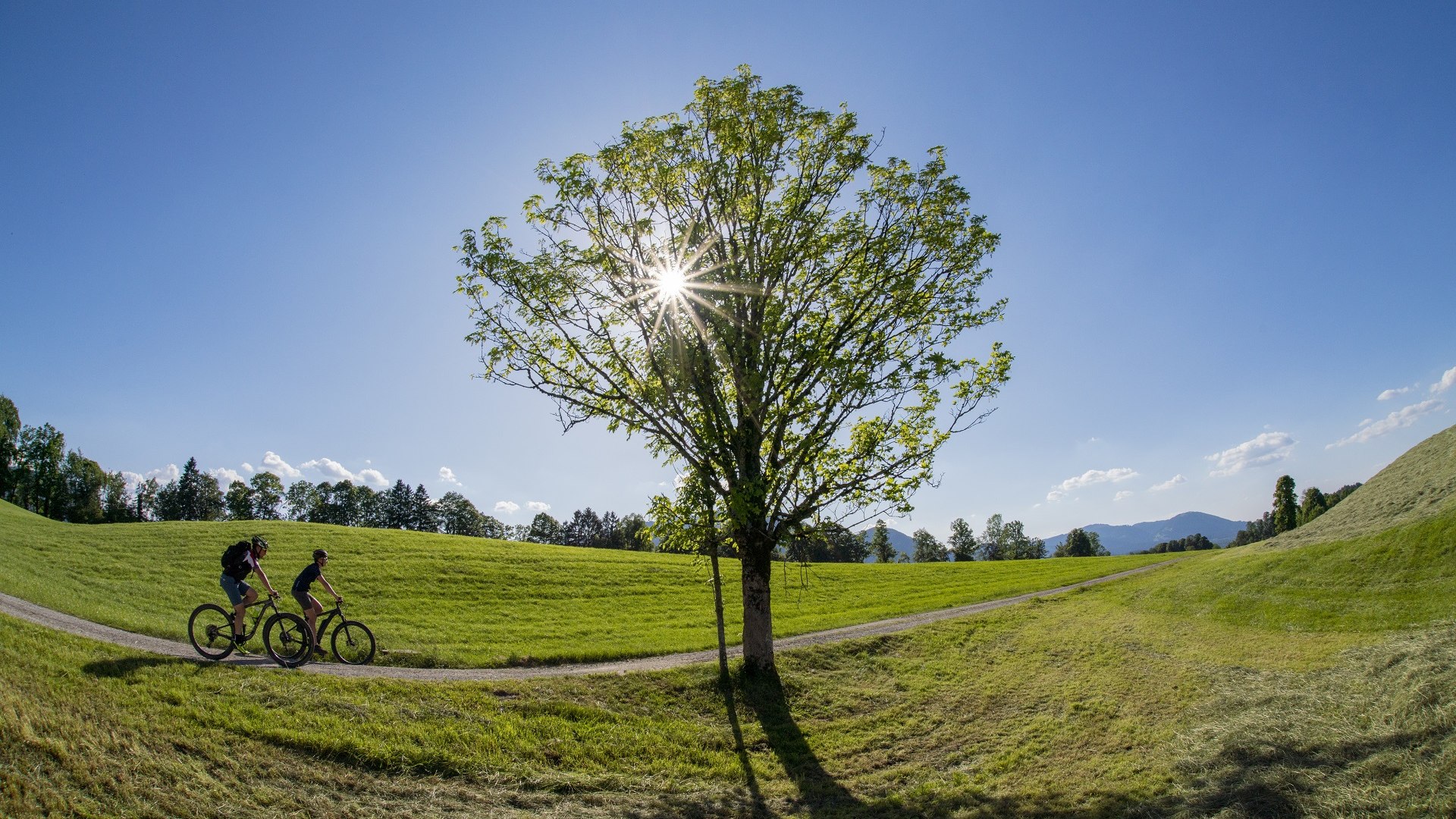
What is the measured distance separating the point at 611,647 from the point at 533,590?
1263cm

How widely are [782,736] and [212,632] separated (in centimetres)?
1194

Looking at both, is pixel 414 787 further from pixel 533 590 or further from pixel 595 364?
pixel 533 590

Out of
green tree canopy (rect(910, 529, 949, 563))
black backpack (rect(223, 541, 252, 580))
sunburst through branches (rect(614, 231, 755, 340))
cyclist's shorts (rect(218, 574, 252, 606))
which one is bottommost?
green tree canopy (rect(910, 529, 949, 563))

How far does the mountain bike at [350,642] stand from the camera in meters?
13.9

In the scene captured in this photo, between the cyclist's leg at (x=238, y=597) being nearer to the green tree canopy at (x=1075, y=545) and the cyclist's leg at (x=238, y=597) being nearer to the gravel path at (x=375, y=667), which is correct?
the gravel path at (x=375, y=667)

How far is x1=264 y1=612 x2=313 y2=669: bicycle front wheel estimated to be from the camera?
12.6 meters

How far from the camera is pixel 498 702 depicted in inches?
468

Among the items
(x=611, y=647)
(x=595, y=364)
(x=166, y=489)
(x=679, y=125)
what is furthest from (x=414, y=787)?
(x=166, y=489)

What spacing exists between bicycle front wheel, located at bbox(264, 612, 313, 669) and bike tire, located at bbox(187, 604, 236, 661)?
0.66 m

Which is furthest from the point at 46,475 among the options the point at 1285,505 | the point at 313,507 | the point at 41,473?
the point at 1285,505

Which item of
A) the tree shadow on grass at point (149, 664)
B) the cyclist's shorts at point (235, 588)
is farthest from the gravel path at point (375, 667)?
the cyclist's shorts at point (235, 588)

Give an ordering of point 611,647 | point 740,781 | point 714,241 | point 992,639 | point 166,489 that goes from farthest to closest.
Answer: point 166,489
point 992,639
point 611,647
point 714,241
point 740,781

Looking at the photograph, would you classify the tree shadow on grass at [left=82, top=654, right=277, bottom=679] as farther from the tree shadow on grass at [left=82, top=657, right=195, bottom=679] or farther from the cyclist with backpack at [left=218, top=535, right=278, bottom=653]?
the cyclist with backpack at [left=218, top=535, right=278, bottom=653]

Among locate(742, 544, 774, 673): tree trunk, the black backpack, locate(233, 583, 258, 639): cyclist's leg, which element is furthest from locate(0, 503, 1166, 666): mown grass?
locate(742, 544, 774, 673): tree trunk
